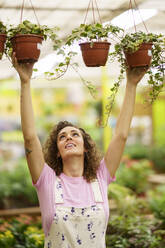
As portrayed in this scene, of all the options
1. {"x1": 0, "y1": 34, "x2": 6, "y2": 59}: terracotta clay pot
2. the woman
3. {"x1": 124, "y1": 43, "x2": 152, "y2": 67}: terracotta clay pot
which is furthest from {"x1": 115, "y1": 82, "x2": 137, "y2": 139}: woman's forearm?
{"x1": 0, "y1": 34, "x2": 6, "y2": 59}: terracotta clay pot

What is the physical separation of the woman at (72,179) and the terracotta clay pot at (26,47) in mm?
37

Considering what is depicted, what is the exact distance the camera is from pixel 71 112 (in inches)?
710

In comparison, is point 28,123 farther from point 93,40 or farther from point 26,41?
point 93,40

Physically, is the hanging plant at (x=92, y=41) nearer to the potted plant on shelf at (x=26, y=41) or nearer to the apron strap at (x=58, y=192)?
the potted plant on shelf at (x=26, y=41)

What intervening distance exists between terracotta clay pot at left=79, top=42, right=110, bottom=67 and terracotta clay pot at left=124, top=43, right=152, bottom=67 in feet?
0.46

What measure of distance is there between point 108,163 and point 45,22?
3.07m

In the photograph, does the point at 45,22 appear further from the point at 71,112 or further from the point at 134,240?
the point at 71,112

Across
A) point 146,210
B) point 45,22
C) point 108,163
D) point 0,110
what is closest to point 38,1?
point 45,22

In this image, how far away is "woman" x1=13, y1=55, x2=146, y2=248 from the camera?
9.04 feet

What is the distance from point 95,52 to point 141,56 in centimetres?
27

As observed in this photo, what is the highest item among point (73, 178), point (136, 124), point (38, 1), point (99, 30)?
point (38, 1)

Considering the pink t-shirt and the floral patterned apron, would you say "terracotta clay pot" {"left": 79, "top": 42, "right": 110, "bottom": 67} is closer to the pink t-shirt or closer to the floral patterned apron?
the pink t-shirt

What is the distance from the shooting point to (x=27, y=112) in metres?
2.76

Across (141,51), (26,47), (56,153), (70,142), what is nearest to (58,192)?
(70,142)
